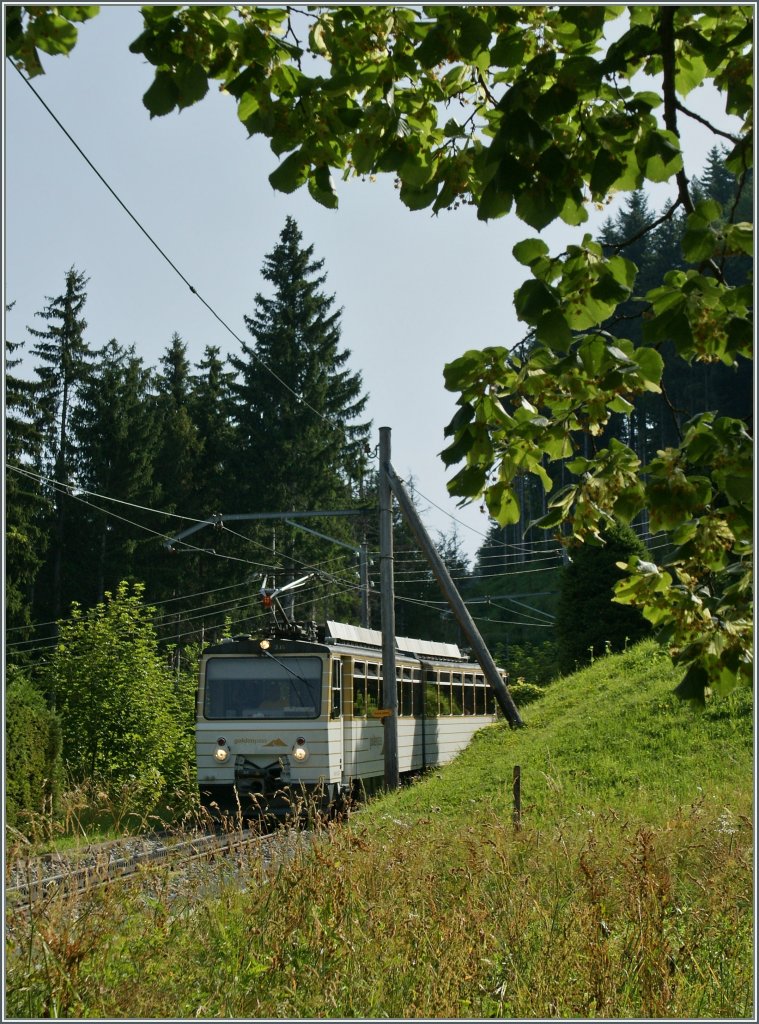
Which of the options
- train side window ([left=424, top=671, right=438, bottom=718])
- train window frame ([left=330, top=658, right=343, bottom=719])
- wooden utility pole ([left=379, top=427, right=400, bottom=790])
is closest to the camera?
train window frame ([left=330, top=658, right=343, bottom=719])

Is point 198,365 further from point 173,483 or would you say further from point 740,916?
point 740,916

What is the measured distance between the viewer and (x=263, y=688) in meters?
16.3

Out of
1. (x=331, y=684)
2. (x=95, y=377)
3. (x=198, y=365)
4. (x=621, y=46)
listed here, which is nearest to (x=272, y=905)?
(x=621, y=46)

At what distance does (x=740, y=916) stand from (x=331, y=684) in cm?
1106

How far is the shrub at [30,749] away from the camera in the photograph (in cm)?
1576

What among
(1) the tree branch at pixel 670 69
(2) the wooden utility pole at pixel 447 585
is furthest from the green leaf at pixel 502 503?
(2) the wooden utility pole at pixel 447 585

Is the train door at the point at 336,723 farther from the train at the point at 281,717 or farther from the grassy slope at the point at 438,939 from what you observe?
the grassy slope at the point at 438,939

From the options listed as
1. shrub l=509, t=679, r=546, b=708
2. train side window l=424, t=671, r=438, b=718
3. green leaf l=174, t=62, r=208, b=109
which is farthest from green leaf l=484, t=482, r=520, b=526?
A: shrub l=509, t=679, r=546, b=708

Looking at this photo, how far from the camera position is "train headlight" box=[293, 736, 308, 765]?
1563 centimetres

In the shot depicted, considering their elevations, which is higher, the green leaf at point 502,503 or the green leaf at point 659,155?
the green leaf at point 659,155

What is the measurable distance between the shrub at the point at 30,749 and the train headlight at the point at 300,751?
3.34 metres

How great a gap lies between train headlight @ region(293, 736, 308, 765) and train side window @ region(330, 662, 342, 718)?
2.12 feet

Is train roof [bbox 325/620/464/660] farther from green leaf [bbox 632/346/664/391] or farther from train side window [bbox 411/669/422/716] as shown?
green leaf [bbox 632/346/664/391]

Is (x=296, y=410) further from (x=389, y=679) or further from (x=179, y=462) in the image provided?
(x=389, y=679)
